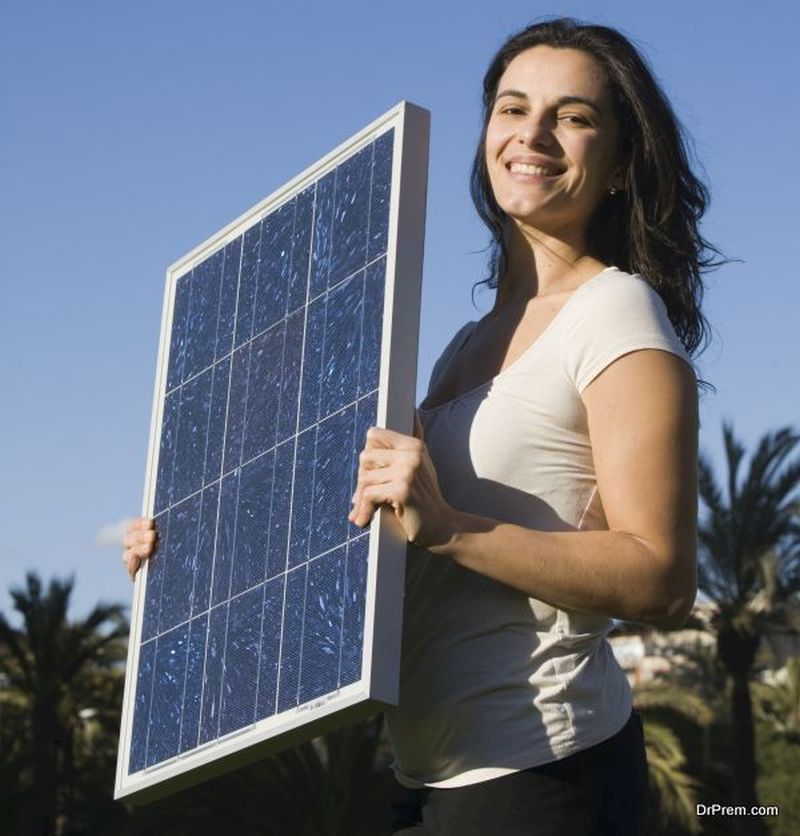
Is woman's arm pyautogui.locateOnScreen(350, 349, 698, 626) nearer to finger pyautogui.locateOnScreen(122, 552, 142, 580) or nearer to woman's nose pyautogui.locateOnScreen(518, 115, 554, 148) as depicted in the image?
woman's nose pyautogui.locateOnScreen(518, 115, 554, 148)

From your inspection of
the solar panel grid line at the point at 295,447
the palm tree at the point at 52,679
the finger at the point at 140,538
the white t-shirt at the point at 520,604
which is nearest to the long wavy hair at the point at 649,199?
the white t-shirt at the point at 520,604

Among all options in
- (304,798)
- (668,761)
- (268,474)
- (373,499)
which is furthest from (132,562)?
(668,761)

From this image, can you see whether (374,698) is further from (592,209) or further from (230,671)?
(592,209)

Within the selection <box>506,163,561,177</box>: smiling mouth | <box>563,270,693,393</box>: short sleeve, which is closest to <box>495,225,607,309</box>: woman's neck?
<box>506,163,561,177</box>: smiling mouth

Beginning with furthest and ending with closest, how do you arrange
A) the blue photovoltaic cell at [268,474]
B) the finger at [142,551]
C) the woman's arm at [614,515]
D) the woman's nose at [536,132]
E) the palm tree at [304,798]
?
the palm tree at [304,798]
the finger at [142,551]
the woman's nose at [536,132]
the blue photovoltaic cell at [268,474]
the woman's arm at [614,515]

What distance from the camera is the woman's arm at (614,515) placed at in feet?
9.87

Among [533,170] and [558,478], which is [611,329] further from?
[533,170]

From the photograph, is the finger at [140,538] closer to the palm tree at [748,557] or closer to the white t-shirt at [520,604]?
the white t-shirt at [520,604]

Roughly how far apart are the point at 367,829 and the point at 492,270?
22.5 m

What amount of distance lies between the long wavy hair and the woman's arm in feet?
1.63

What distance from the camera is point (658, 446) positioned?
309 cm

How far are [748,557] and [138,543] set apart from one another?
25.2 meters

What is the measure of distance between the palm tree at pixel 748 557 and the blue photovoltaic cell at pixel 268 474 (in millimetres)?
24614

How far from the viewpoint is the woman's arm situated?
3010 millimetres
